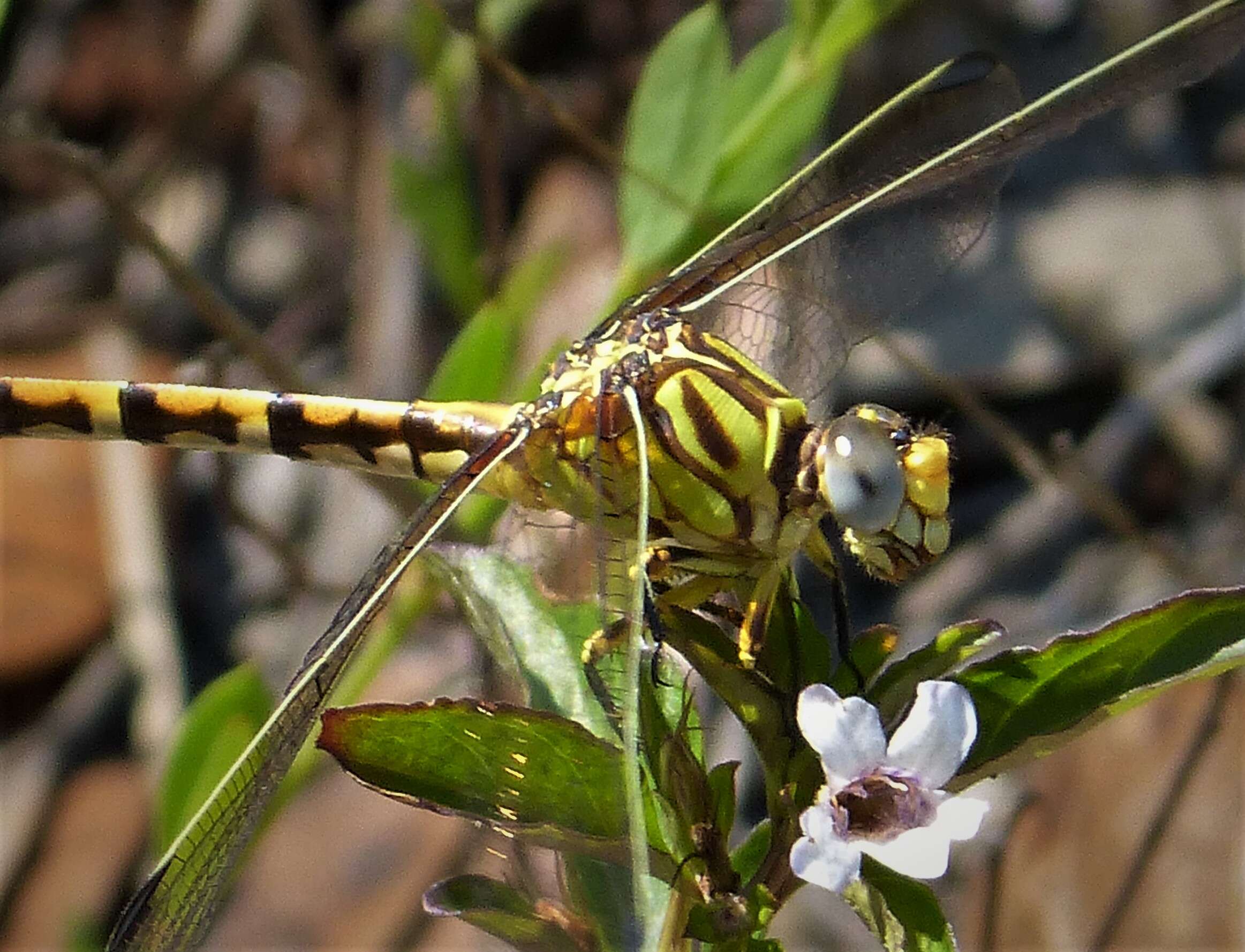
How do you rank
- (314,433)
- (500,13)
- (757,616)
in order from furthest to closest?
(500,13) < (314,433) < (757,616)

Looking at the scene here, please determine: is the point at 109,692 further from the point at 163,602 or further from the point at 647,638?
the point at 647,638

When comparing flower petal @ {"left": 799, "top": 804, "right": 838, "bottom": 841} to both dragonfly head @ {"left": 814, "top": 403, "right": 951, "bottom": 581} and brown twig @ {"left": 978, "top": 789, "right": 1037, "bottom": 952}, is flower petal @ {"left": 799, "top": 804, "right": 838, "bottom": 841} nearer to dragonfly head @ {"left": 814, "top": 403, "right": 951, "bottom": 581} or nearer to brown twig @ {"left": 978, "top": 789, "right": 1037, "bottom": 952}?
dragonfly head @ {"left": 814, "top": 403, "right": 951, "bottom": 581}

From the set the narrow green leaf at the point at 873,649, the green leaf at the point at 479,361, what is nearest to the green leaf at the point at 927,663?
the narrow green leaf at the point at 873,649

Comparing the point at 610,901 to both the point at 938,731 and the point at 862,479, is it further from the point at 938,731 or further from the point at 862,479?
the point at 862,479

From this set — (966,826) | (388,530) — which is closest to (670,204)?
(966,826)

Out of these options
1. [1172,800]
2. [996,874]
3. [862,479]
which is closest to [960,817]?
[862,479]
